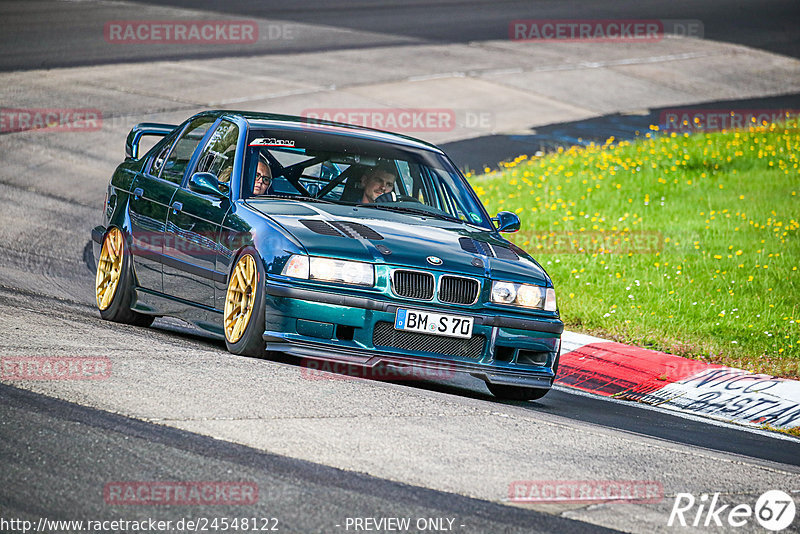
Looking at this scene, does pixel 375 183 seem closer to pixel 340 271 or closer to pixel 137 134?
pixel 340 271

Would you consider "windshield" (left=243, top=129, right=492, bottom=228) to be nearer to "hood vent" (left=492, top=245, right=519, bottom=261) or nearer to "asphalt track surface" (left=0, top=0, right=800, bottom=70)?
"hood vent" (left=492, top=245, right=519, bottom=261)

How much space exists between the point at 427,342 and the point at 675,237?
6935mm

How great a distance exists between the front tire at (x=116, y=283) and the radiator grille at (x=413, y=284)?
8.04 ft

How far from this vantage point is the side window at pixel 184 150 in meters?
8.58

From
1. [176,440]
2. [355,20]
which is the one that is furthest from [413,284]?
[355,20]

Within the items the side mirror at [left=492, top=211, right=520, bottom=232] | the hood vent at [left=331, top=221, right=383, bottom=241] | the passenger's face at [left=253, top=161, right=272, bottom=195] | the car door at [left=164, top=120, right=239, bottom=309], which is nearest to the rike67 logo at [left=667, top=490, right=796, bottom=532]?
the hood vent at [left=331, top=221, right=383, bottom=241]

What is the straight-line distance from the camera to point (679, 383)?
8.79 meters

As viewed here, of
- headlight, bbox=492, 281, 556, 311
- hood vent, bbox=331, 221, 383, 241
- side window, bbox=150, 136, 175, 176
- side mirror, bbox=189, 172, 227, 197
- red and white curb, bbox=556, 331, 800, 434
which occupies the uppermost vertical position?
side window, bbox=150, 136, 175, 176

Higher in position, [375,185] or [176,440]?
[375,185]

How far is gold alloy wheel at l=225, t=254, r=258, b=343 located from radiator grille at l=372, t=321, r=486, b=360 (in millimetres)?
760

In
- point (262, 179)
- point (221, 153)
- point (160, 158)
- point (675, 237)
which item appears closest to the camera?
point (262, 179)

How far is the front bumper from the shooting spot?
6738 mm

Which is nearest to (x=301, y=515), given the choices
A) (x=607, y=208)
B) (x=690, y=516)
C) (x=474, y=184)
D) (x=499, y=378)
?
(x=690, y=516)

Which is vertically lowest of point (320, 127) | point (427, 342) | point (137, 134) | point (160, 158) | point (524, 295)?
point (427, 342)
